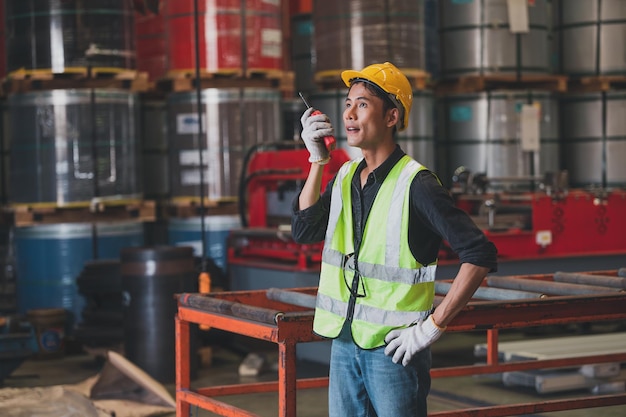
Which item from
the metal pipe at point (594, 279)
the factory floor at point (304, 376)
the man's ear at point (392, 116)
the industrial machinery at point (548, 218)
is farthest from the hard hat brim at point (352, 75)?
the industrial machinery at point (548, 218)

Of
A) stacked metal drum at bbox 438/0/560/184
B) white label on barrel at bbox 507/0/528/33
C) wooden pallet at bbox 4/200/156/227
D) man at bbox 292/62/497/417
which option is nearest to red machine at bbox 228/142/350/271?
wooden pallet at bbox 4/200/156/227

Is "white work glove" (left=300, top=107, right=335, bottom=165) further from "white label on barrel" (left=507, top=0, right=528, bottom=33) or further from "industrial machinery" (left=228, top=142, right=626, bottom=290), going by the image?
"white label on barrel" (left=507, top=0, right=528, bottom=33)

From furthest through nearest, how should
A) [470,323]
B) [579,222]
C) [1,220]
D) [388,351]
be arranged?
1. [1,220]
2. [579,222]
3. [470,323]
4. [388,351]

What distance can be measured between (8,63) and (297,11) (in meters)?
3.15

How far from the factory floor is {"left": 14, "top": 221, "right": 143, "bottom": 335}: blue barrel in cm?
51

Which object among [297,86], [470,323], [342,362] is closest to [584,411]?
[470,323]

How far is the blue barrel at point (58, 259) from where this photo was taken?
29.6 feet

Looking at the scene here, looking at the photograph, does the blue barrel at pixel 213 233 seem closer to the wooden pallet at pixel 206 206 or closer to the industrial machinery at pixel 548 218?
the wooden pallet at pixel 206 206

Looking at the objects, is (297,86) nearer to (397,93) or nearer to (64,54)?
(64,54)

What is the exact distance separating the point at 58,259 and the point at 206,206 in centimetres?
136

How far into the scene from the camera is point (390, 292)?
3.27 m

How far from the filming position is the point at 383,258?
329 centimetres

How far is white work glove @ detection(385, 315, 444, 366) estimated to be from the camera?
10.3ft

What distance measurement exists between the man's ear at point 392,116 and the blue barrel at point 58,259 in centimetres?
606
